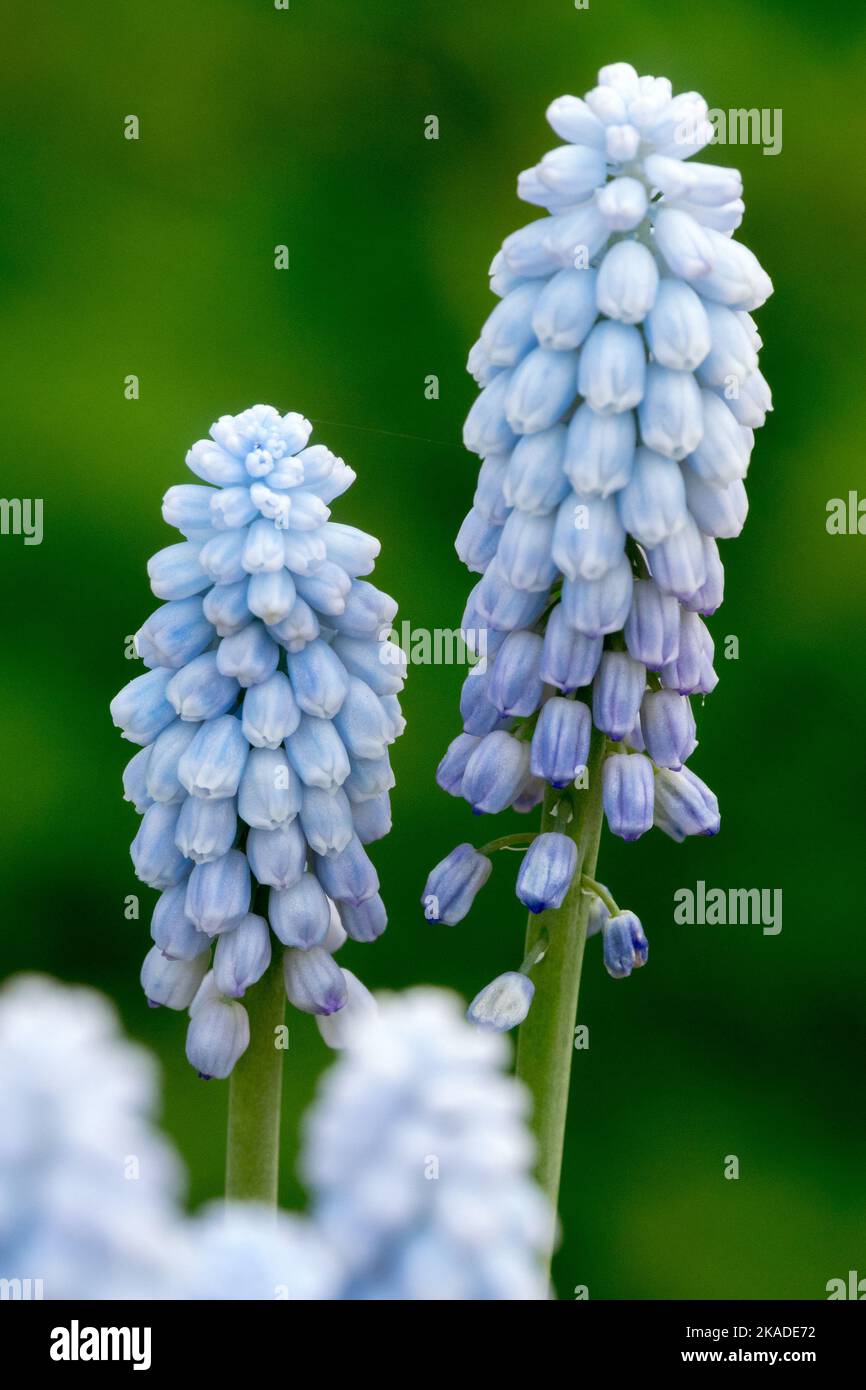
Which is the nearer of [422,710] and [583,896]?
[583,896]

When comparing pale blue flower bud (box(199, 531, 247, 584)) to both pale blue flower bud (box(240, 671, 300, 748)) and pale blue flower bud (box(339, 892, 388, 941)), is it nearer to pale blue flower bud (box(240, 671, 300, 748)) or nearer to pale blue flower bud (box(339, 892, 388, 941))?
pale blue flower bud (box(240, 671, 300, 748))

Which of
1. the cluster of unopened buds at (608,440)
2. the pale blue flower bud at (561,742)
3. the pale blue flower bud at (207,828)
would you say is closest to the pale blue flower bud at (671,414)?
the cluster of unopened buds at (608,440)

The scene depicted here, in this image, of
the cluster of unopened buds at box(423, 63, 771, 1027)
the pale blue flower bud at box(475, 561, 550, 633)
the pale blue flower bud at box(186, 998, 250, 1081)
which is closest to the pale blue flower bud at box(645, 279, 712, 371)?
the cluster of unopened buds at box(423, 63, 771, 1027)

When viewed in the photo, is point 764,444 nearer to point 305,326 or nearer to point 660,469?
point 305,326

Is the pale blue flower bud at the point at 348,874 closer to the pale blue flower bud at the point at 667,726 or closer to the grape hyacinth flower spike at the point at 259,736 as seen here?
the grape hyacinth flower spike at the point at 259,736

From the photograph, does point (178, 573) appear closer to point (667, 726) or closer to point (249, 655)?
point (249, 655)
